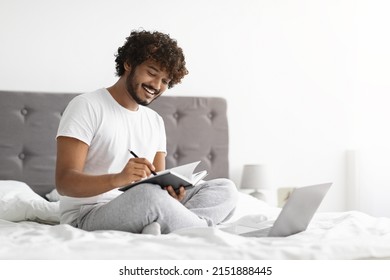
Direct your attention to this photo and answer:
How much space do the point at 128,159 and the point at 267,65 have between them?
148 centimetres

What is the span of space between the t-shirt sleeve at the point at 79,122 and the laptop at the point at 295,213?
50 centimetres

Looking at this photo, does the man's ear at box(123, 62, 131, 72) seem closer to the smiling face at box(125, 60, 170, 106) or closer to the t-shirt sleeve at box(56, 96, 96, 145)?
the smiling face at box(125, 60, 170, 106)

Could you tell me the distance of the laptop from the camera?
136 cm

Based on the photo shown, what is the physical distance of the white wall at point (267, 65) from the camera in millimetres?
2582

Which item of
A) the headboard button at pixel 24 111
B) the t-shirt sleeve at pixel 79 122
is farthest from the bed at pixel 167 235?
the t-shirt sleeve at pixel 79 122

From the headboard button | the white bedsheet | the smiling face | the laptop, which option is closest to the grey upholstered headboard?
the headboard button

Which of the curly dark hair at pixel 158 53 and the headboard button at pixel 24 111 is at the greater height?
the curly dark hair at pixel 158 53

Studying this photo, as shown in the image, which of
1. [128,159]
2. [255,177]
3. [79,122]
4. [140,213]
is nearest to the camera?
[140,213]

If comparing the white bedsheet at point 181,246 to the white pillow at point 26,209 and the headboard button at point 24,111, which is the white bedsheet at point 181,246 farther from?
the headboard button at point 24,111

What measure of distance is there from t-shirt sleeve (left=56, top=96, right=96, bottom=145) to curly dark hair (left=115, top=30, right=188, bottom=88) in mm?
244

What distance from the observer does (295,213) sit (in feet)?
4.55

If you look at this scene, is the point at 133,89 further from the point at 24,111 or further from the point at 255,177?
Answer: the point at 255,177

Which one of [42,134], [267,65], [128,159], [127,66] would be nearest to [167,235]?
[128,159]
